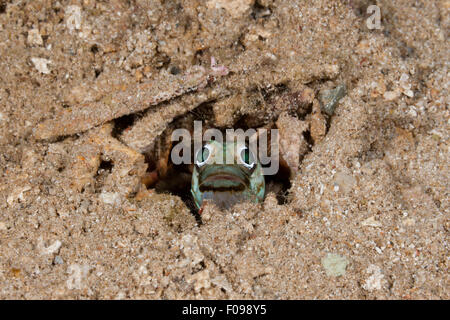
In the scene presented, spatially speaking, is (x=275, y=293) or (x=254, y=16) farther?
(x=254, y=16)

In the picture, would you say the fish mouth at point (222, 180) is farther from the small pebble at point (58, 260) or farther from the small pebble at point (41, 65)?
the small pebble at point (41, 65)

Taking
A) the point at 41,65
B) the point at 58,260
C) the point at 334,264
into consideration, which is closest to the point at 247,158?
the point at 334,264

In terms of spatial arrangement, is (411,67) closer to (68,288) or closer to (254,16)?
(254,16)

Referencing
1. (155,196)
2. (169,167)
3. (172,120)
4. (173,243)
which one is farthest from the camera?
(169,167)

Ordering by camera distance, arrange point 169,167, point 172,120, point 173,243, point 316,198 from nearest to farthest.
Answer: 1. point 173,243
2. point 316,198
3. point 172,120
4. point 169,167

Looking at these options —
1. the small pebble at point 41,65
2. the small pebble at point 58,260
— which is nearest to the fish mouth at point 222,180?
the small pebble at point 58,260

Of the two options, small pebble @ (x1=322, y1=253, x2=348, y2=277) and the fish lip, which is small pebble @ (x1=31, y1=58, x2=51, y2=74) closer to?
the fish lip

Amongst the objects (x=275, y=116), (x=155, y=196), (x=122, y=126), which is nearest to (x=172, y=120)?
(x=122, y=126)
